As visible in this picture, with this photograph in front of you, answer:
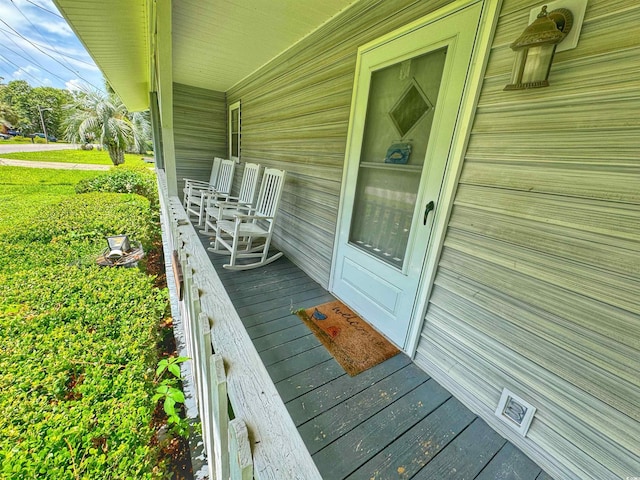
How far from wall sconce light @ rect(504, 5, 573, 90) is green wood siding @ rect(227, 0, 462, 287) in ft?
2.13

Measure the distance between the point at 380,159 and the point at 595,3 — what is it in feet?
3.72

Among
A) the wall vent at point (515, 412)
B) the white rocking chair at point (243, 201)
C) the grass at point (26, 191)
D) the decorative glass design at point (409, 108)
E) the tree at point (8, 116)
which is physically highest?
the tree at point (8, 116)

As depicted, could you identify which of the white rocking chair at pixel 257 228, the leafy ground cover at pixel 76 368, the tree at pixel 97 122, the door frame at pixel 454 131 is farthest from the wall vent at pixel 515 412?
the tree at pixel 97 122

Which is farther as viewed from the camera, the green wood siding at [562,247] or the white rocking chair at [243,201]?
the white rocking chair at [243,201]

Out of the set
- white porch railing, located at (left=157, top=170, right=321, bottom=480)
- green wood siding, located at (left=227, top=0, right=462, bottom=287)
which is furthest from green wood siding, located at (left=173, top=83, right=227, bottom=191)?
white porch railing, located at (left=157, top=170, right=321, bottom=480)

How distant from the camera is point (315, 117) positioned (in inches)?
100

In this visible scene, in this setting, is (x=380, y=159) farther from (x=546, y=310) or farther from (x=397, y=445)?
(x=397, y=445)

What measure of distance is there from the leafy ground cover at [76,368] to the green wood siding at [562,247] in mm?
1582

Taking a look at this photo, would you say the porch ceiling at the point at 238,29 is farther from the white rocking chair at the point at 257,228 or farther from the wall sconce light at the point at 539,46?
the wall sconce light at the point at 539,46

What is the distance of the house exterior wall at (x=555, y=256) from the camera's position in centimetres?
91

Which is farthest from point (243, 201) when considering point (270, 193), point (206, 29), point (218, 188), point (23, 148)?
point (23, 148)

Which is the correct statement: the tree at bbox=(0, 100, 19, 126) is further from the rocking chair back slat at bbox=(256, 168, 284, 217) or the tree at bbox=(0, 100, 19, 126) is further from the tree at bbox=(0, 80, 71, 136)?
the rocking chair back slat at bbox=(256, 168, 284, 217)

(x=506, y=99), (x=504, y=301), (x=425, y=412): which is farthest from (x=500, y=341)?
(x=506, y=99)

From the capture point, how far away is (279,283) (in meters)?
2.55
